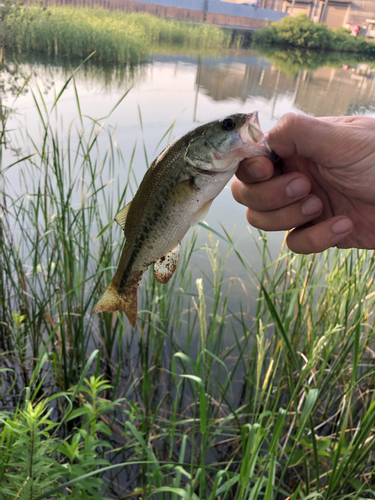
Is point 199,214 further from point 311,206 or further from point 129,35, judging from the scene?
point 129,35

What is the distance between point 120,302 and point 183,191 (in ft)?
1.63

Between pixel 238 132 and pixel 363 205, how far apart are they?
911mm

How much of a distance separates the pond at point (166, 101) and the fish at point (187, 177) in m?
0.93

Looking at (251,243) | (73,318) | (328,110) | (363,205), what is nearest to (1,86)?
(73,318)

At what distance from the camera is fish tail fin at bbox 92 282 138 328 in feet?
3.96

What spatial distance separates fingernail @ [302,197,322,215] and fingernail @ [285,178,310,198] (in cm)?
11

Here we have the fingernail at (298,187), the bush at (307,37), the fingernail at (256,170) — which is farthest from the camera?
the bush at (307,37)

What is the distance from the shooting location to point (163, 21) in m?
14.5

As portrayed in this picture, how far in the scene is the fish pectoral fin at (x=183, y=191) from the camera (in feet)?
3.33

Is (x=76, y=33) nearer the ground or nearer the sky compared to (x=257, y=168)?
nearer the sky

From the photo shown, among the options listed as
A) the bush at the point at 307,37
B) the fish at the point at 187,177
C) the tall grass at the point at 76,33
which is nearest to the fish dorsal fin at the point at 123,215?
the fish at the point at 187,177

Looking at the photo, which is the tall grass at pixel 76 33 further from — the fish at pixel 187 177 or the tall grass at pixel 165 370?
the fish at pixel 187 177

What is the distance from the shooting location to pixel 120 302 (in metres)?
1.24

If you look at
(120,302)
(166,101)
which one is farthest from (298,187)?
(166,101)
